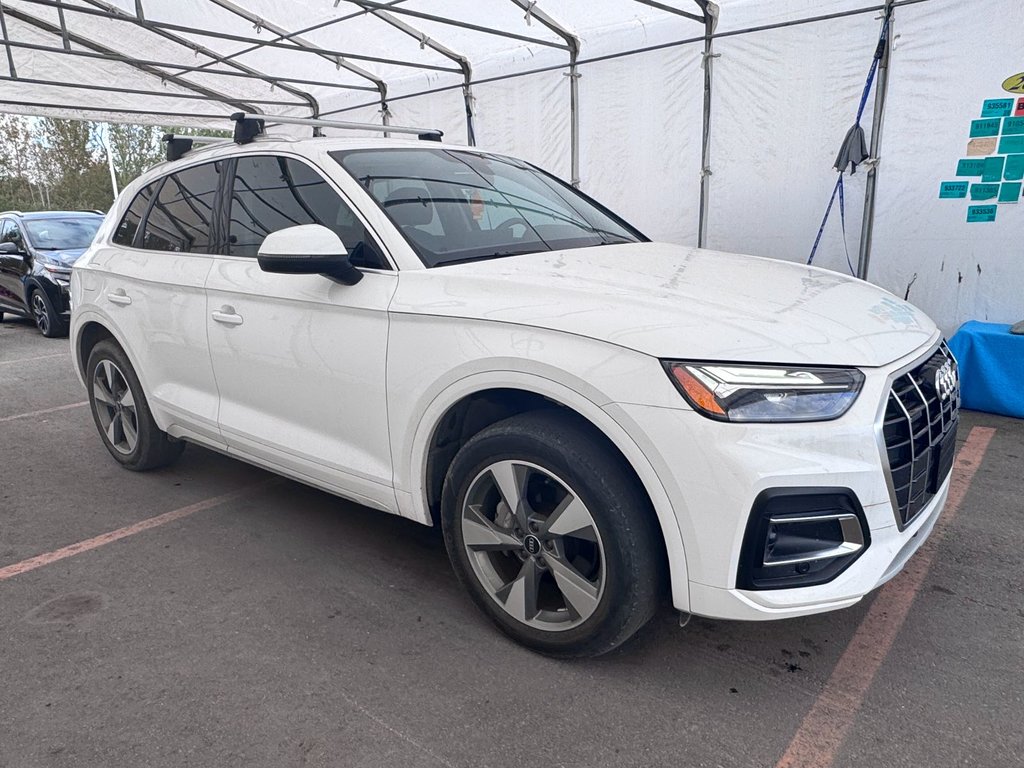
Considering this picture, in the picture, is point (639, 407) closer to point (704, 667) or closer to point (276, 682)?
point (704, 667)

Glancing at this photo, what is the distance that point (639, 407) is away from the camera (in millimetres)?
1961

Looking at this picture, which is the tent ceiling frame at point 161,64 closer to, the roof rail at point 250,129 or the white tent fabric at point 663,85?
the white tent fabric at point 663,85

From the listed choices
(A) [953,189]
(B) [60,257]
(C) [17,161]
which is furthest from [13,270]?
(C) [17,161]

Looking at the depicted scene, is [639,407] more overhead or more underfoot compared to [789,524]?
more overhead

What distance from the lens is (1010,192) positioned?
5.64 metres

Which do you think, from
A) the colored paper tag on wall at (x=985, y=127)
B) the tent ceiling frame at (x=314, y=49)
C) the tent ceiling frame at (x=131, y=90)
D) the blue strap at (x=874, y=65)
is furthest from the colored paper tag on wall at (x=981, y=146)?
the tent ceiling frame at (x=131, y=90)

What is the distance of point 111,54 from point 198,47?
1293mm

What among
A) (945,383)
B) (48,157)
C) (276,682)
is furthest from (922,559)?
(48,157)

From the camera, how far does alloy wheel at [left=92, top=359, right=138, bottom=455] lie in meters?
4.05

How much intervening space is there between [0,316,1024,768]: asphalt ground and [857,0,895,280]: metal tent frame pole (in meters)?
3.42

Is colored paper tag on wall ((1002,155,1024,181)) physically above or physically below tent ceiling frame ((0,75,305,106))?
below

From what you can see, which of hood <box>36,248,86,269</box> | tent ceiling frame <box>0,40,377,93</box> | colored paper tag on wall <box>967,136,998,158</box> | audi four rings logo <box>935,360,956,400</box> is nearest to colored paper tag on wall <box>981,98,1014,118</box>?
colored paper tag on wall <box>967,136,998,158</box>

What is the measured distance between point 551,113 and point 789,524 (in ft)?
24.9

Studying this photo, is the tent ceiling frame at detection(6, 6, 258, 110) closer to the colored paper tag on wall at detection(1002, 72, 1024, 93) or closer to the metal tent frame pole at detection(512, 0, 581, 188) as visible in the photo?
the metal tent frame pole at detection(512, 0, 581, 188)
